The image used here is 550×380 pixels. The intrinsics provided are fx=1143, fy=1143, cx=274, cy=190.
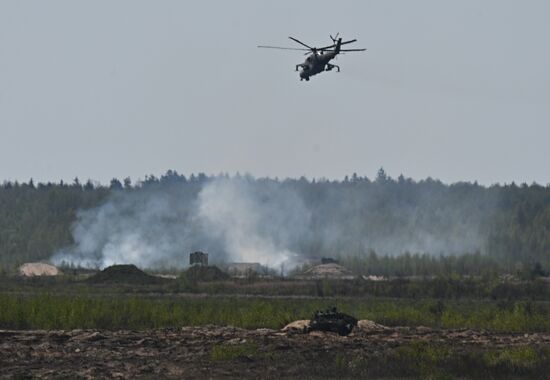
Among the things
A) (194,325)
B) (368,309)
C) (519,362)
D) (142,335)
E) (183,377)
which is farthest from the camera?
(368,309)

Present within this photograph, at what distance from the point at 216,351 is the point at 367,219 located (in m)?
135

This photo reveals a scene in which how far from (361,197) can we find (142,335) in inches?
5615

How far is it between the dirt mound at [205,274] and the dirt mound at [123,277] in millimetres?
3019

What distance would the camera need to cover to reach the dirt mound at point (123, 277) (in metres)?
91.4

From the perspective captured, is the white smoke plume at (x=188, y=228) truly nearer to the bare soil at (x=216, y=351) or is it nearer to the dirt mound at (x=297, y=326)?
the dirt mound at (x=297, y=326)

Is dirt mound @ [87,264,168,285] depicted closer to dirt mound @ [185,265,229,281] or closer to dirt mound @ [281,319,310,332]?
dirt mound @ [185,265,229,281]

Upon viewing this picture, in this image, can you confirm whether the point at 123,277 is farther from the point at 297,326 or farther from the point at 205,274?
the point at 297,326

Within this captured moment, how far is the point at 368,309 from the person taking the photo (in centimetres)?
5812

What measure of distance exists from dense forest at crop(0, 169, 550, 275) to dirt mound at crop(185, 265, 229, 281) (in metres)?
29.3

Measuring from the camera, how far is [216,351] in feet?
119

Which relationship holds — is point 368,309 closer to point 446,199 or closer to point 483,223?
point 483,223

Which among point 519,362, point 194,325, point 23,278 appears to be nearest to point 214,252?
point 23,278

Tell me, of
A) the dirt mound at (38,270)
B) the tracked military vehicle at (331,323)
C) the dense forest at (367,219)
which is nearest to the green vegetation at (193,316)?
the tracked military vehicle at (331,323)

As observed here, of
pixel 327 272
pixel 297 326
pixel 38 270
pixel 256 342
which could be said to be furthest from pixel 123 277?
pixel 256 342
